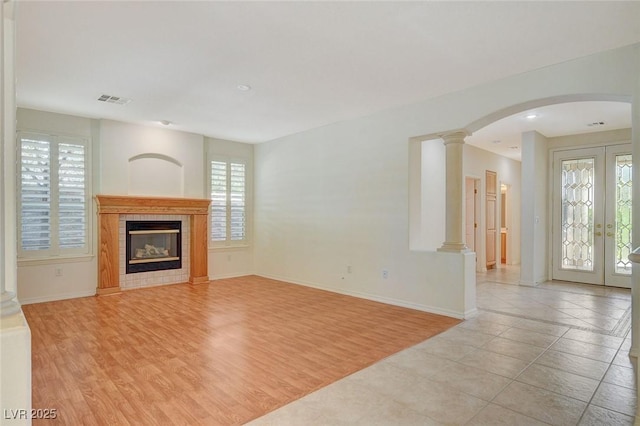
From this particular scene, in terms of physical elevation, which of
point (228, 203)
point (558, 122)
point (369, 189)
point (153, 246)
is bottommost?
point (153, 246)

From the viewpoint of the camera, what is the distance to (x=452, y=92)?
14.5ft

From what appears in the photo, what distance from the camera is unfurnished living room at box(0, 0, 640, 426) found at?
254 cm

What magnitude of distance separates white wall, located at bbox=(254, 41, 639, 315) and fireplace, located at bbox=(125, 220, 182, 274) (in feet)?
5.60

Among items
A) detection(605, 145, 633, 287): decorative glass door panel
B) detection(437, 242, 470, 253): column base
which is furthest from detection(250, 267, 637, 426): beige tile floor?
detection(605, 145, 633, 287): decorative glass door panel

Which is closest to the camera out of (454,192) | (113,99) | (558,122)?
(454,192)

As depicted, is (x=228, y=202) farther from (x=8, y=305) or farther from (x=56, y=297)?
(x=8, y=305)

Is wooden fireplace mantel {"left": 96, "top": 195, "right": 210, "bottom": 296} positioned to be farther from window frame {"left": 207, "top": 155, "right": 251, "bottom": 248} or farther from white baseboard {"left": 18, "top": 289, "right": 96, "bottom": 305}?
window frame {"left": 207, "top": 155, "right": 251, "bottom": 248}

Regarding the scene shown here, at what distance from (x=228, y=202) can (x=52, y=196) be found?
117 inches

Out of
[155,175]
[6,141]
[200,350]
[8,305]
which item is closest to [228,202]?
[155,175]

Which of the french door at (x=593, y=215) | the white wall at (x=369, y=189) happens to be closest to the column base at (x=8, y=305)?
the white wall at (x=369, y=189)

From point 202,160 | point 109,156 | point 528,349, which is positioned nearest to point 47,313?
point 109,156

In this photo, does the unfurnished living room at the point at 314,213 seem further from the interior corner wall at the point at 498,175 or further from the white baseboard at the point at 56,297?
the interior corner wall at the point at 498,175

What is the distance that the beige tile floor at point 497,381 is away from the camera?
2248 millimetres

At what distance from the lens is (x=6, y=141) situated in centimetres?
142
